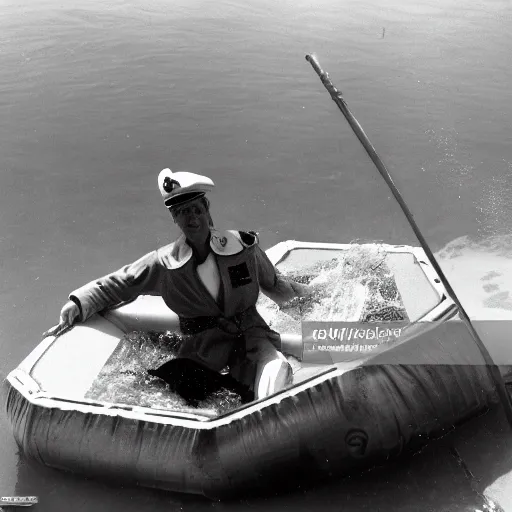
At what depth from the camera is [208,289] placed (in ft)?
11.1

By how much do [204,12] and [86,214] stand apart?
18.0 ft

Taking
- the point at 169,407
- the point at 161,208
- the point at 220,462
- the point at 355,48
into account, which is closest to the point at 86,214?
the point at 161,208

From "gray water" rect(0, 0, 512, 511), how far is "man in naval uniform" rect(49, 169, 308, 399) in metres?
0.66

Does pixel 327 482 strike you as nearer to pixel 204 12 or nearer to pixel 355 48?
pixel 355 48

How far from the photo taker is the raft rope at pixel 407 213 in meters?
2.84

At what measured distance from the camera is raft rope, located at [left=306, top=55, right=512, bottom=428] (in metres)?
2.84

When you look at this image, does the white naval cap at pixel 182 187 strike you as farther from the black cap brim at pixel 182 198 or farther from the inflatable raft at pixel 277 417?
the inflatable raft at pixel 277 417

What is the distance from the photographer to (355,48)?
9.18m

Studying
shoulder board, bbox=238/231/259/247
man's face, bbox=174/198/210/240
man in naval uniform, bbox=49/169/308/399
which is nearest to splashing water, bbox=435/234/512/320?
man in naval uniform, bbox=49/169/308/399

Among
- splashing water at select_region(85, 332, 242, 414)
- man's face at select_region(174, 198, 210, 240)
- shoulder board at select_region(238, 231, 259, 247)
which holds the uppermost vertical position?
man's face at select_region(174, 198, 210, 240)

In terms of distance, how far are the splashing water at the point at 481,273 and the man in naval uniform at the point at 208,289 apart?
5.54 feet

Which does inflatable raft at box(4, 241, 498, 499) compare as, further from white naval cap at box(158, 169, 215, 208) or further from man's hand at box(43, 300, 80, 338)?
white naval cap at box(158, 169, 215, 208)

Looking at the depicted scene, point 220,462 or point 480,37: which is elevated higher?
point 480,37

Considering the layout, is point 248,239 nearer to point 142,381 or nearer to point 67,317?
point 142,381
